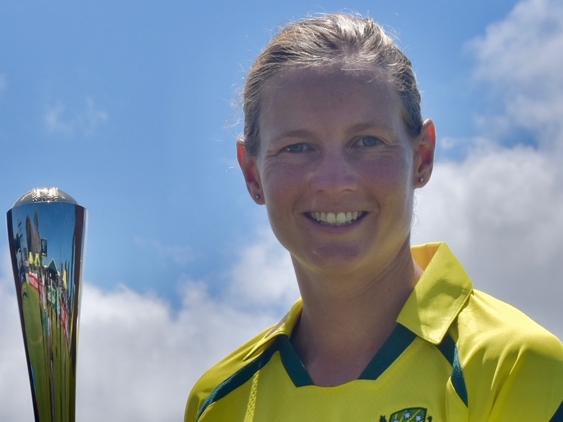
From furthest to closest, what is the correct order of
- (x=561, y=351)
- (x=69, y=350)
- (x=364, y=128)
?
1. (x=69, y=350)
2. (x=364, y=128)
3. (x=561, y=351)

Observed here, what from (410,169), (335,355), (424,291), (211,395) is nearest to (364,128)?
(410,169)

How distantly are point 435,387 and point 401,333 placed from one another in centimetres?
28

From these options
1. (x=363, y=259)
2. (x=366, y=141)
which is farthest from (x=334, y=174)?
(x=363, y=259)

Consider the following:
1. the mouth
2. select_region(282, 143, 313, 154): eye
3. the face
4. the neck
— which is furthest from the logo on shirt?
select_region(282, 143, 313, 154): eye

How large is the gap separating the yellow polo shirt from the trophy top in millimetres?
955

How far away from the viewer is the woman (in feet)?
9.11

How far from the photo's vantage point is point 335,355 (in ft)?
10.8

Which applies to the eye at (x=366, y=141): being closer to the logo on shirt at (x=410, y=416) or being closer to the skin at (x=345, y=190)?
the skin at (x=345, y=190)

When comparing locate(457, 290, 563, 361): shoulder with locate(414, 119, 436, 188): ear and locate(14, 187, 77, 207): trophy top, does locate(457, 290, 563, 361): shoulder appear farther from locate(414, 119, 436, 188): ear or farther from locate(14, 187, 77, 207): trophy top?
locate(14, 187, 77, 207): trophy top

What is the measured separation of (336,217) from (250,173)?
0.61 meters

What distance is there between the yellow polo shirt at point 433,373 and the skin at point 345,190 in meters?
0.13

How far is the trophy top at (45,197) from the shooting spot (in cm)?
350

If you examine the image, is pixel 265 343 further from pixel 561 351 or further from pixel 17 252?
pixel 561 351

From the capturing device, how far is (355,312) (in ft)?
10.7
